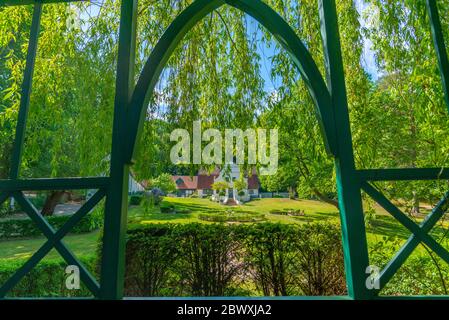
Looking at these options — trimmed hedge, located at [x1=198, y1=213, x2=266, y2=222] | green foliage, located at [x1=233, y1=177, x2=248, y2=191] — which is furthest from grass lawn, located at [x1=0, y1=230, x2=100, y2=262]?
green foliage, located at [x1=233, y1=177, x2=248, y2=191]

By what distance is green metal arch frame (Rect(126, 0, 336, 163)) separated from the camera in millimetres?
1269

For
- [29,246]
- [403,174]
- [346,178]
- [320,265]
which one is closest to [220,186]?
[320,265]

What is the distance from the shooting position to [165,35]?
4.50ft

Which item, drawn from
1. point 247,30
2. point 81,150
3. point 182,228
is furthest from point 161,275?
point 247,30

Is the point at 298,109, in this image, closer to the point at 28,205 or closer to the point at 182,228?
the point at 182,228

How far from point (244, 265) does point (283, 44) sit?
2.16 meters

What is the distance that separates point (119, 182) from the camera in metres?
1.26

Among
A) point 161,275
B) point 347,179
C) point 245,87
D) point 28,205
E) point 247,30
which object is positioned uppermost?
point 247,30

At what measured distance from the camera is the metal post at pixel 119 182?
3.92ft

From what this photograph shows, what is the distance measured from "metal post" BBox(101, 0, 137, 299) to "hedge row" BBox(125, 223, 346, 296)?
144cm

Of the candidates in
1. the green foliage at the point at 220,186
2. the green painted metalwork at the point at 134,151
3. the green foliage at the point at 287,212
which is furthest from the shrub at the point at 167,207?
the green painted metalwork at the point at 134,151

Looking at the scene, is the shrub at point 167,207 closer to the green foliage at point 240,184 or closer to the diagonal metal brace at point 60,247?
the green foliage at point 240,184

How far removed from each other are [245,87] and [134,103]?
137cm

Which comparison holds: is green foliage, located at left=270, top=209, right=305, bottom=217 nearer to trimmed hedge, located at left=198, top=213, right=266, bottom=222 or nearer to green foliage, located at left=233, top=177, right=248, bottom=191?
trimmed hedge, located at left=198, top=213, right=266, bottom=222
